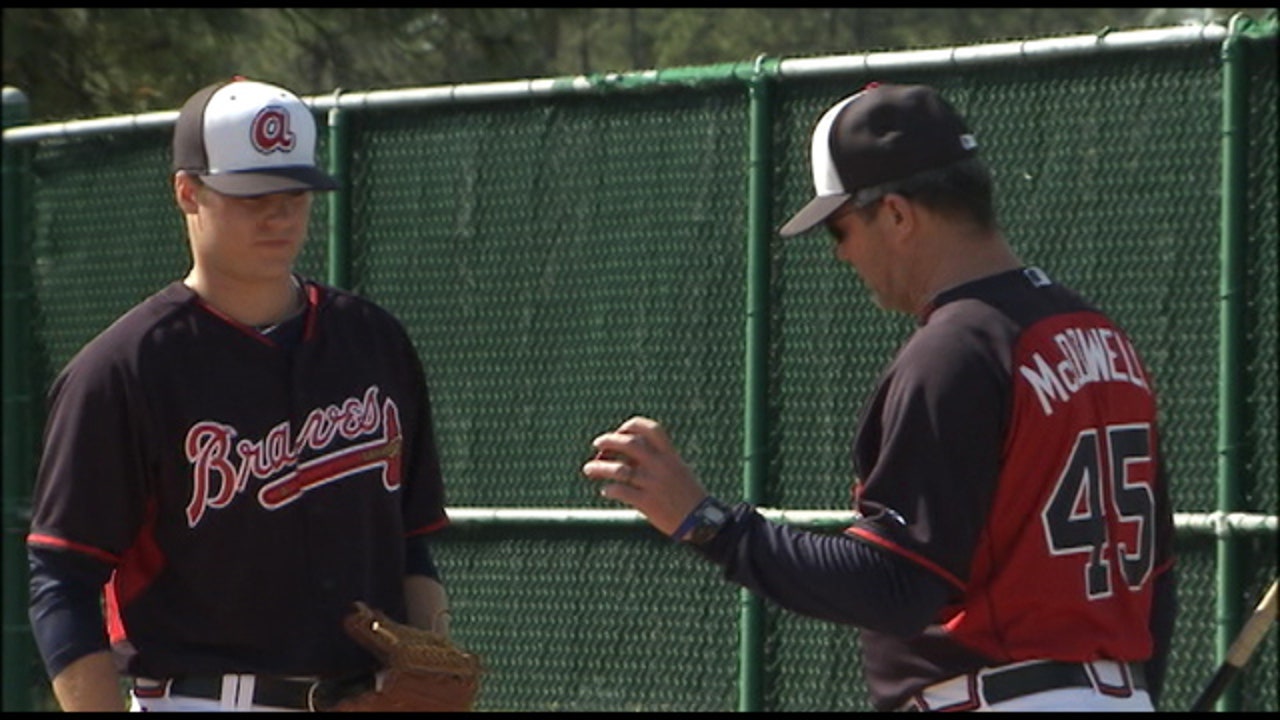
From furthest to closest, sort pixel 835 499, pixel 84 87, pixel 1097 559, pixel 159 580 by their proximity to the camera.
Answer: pixel 84 87
pixel 835 499
pixel 159 580
pixel 1097 559

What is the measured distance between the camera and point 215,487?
4465mm

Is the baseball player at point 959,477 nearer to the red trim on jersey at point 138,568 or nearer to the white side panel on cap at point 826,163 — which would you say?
the white side panel on cap at point 826,163

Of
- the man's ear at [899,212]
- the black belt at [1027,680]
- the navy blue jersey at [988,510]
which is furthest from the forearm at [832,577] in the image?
the man's ear at [899,212]

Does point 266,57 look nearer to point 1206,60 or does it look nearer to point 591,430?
point 591,430

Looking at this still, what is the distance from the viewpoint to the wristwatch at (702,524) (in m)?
3.82

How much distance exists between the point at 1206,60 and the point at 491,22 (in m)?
11.0

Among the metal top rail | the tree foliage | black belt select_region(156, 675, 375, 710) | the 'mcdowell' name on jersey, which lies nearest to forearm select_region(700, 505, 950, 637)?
the 'mcdowell' name on jersey

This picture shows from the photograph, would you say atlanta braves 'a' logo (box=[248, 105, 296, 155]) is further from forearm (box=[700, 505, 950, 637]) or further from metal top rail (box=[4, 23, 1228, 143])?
metal top rail (box=[4, 23, 1228, 143])

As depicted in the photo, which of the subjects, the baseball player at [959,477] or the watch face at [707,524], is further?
the watch face at [707,524]

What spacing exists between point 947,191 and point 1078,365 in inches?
13.3

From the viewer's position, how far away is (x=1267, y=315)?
20.0 feet

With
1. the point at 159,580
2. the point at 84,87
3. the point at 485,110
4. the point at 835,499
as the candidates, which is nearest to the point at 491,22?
the point at 84,87

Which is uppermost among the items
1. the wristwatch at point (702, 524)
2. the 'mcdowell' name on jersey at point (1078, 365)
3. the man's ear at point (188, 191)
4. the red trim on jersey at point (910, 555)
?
the man's ear at point (188, 191)

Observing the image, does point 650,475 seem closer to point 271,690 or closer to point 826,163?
point 826,163
